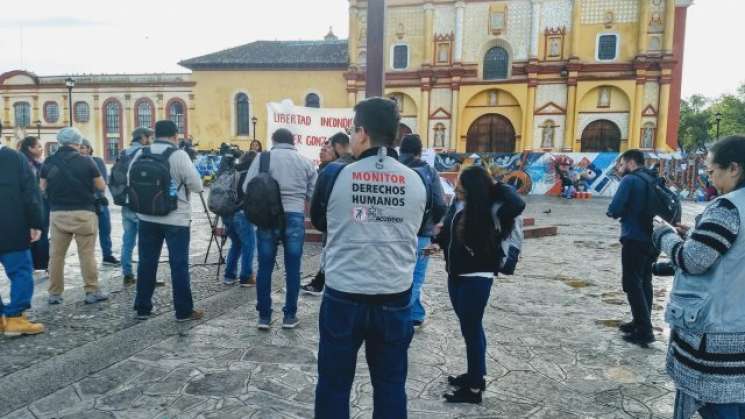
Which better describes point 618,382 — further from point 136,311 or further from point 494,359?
point 136,311

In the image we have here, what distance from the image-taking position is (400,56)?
32.0 metres

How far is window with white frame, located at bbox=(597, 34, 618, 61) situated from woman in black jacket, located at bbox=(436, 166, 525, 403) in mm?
29837

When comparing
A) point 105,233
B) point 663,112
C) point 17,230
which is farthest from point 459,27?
point 17,230

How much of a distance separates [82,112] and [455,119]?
2941 centimetres

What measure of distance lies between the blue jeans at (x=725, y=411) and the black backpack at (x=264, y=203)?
3.41m

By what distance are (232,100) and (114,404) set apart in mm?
34305

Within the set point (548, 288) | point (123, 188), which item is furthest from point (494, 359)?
point (123, 188)

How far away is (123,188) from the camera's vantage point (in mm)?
5875

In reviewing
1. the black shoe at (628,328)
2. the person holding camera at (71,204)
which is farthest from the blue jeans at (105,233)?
the black shoe at (628,328)

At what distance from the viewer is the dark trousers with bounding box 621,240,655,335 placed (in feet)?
14.7

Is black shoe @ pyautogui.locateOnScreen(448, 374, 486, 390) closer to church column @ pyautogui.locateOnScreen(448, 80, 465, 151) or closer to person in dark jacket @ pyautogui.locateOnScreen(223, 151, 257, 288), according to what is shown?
person in dark jacket @ pyautogui.locateOnScreen(223, 151, 257, 288)

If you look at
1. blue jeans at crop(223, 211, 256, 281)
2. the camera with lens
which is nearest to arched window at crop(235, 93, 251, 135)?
blue jeans at crop(223, 211, 256, 281)

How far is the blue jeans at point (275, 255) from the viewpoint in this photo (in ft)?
15.2

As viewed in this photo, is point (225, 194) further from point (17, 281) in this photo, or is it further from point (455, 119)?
point (455, 119)
